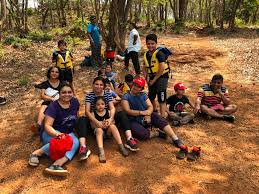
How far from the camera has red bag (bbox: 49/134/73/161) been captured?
462 centimetres

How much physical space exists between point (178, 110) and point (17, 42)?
991 centimetres

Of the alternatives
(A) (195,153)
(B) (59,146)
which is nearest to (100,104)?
(B) (59,146)

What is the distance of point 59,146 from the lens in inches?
182

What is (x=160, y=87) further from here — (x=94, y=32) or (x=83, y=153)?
(x=94, y=32)

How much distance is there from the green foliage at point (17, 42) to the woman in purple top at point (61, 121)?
379 inches

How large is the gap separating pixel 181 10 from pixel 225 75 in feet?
42.5

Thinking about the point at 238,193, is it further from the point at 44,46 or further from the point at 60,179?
the point at 44,46

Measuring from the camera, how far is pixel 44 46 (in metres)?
14.4

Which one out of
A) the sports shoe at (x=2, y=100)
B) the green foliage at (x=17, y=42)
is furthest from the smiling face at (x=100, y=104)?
the green foliage at (x=17, y=42)

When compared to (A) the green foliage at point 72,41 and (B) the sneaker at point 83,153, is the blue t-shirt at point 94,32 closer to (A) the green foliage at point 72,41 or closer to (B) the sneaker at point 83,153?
(A) the green foliage at point 72,41

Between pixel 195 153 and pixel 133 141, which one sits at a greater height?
pixel 133 141

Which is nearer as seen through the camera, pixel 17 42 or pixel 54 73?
pixel 54 73

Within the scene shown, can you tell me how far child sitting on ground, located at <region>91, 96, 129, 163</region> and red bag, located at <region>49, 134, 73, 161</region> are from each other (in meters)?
0.51

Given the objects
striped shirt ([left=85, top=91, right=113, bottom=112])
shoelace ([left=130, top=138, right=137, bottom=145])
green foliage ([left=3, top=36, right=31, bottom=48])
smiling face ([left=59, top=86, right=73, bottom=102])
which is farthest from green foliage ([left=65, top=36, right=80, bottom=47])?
shoelace ([left=130, top=138, right=137, bottom=145])
